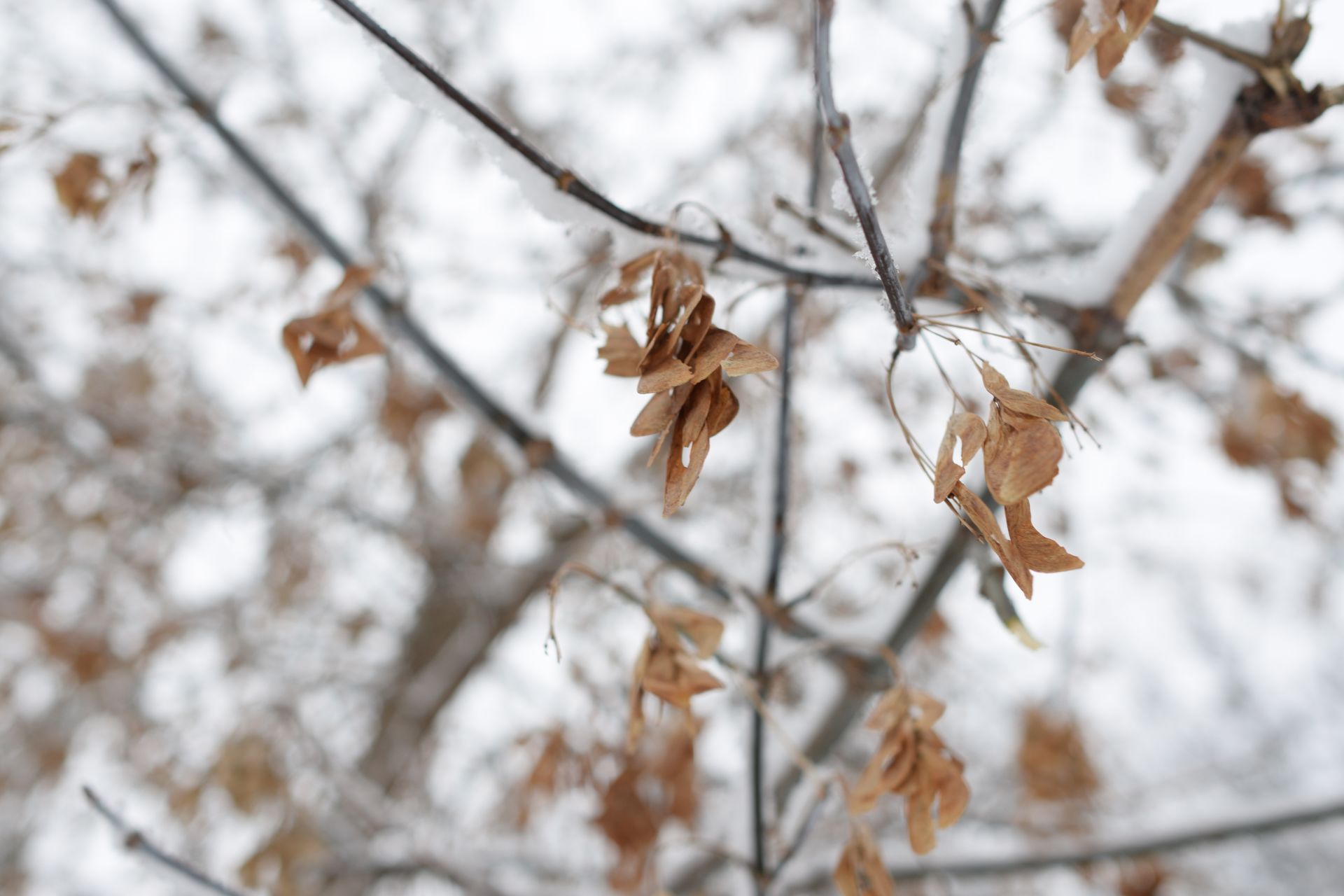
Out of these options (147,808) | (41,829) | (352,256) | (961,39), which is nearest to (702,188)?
(352,256)

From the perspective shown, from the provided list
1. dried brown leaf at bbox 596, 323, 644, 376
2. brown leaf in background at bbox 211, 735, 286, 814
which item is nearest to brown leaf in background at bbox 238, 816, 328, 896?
brown leaf in background at bbox 211, 735, 286, 814

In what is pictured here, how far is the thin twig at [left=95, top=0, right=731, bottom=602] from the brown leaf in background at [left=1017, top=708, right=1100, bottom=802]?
1532 mm

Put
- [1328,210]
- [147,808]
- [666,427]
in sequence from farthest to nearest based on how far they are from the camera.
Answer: [147,808]
[1328,210]
[666,427]

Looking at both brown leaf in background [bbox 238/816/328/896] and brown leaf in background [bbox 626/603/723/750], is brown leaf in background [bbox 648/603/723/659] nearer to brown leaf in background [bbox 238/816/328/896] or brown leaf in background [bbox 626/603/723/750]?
brown leaf in background [bbox 626/603/723/750]

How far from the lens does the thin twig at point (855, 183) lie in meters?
0.50

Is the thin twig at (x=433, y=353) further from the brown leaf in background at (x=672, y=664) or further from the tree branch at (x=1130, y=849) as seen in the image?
the tree branch at (x=1130, y=849)

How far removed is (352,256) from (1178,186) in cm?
→ 117

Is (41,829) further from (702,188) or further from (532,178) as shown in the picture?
(532,178)

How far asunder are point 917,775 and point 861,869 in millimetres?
178

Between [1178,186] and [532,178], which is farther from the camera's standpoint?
[1178,186]

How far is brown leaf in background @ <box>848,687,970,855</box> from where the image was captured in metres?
0.71

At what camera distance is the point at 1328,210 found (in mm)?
1997

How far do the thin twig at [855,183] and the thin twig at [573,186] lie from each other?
0.19 meters

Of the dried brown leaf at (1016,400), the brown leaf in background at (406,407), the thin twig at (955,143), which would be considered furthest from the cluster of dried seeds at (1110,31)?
the brown leaf in background at (406,407)
